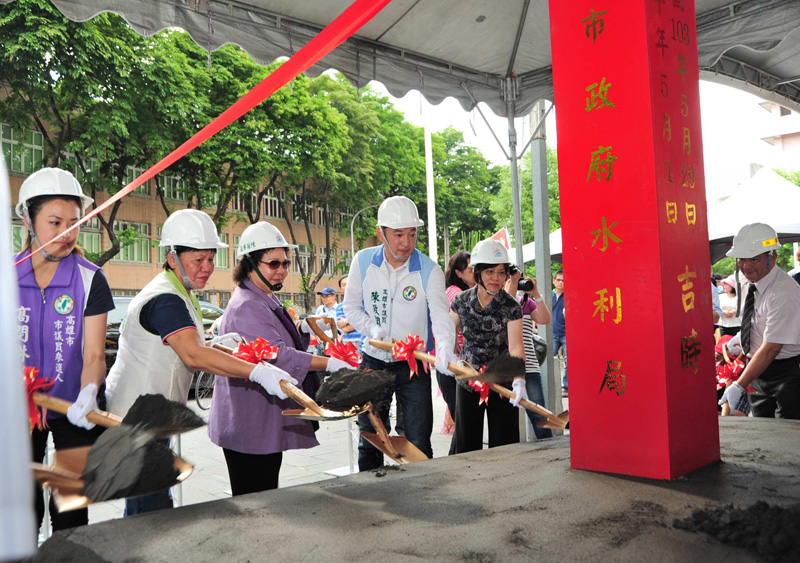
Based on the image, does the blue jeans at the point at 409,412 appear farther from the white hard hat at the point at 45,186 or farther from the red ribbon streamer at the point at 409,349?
the white hard hat at the point at 45,186

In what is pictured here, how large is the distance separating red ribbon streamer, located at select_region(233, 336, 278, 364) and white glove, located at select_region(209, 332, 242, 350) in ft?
0.21

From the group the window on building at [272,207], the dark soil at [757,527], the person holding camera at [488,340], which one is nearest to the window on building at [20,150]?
the window on building at [272,207]

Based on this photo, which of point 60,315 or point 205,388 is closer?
point 60,315

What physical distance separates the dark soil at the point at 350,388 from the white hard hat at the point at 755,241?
2.73 meters

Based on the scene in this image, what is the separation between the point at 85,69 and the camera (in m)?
13.8

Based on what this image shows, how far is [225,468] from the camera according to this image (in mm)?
6109

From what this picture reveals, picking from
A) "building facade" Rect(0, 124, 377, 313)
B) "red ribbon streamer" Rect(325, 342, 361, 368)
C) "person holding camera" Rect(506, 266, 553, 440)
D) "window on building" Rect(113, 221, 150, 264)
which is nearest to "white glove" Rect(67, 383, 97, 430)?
"red ribbon streamer" Rect(325, 342, 361, 368)

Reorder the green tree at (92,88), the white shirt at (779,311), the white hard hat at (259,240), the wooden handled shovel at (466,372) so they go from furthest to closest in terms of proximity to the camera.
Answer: the green tree at (92,88)
the white shirt at (779,311)
the wooden handled shovel at (466,372)
the white hard hat at (259,240)

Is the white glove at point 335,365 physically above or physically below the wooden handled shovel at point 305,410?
above

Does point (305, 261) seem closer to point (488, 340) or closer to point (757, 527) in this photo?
point (488, 340)

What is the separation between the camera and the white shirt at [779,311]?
4086 millimetres

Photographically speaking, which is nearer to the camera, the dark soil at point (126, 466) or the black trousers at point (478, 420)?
the dark soil at point (126, 466)

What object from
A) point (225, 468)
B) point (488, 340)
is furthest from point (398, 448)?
point (225, 468)

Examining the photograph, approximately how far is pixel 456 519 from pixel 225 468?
449cm
